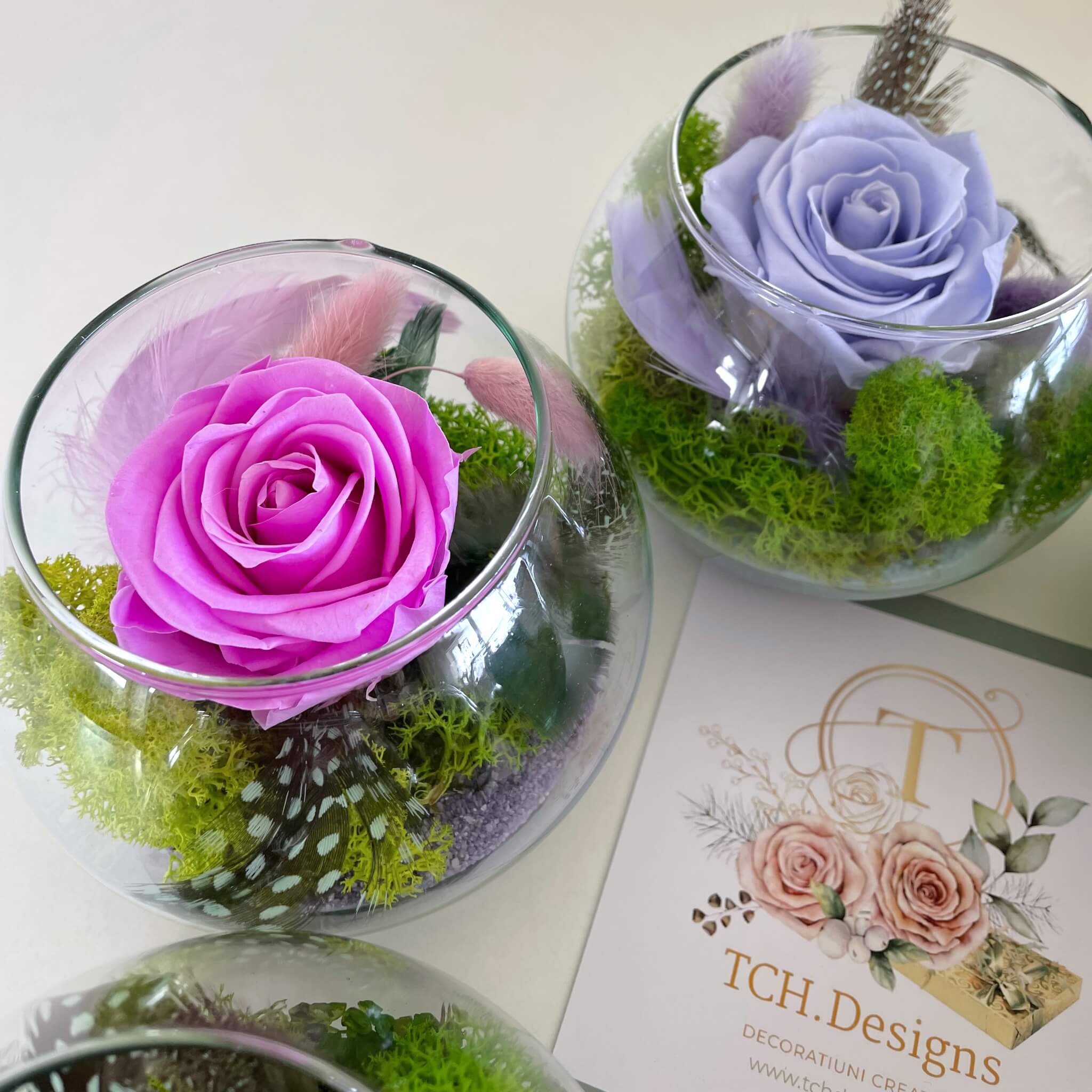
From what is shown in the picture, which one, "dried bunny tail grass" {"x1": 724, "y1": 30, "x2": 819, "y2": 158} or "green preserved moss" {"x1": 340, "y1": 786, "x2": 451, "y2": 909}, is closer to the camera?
"green preserved moss" {"x1": 340, "y1": 786, "x2": 451, "y2": 909}

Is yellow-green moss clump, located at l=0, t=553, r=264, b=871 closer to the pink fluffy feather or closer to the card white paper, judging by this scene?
the pink fluffy feather

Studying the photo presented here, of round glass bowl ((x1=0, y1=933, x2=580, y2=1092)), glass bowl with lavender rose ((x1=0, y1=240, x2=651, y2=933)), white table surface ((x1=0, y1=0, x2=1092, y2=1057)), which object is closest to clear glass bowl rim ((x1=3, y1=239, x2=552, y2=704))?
glass bowl with lavender rose ((x1=0, y1=240, x2=651, y2=933))

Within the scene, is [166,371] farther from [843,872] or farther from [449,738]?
[843,872]

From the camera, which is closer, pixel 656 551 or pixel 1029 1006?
pixel 1029 1006

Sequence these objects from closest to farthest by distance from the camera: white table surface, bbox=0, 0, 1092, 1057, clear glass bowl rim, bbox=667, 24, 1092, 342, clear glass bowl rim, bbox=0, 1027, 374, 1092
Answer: clear glass bowl rim, bbox=0, 1027, 374, 1092
clear glass bowl rim, bbox=667, 24, 1092, 342
white table surface, bbox=0, 0, 1092, 1057

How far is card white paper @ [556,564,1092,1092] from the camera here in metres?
0.42

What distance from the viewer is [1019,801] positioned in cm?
48

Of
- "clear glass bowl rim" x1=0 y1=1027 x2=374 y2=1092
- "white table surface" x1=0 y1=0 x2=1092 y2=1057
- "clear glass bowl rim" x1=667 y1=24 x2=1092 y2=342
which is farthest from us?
"white table surface" x1=0 y1=0 x2=1092 y2=1057

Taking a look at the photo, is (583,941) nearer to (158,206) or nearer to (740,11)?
(158,206)

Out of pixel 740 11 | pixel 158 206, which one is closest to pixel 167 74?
pixel 158 206

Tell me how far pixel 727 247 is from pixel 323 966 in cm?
32

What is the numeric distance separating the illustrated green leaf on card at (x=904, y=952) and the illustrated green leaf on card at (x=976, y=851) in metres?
0.05

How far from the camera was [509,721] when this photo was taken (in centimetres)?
36

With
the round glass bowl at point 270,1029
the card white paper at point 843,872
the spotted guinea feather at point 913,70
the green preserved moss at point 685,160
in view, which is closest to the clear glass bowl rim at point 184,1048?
the round glass bowl at point 270,1029
